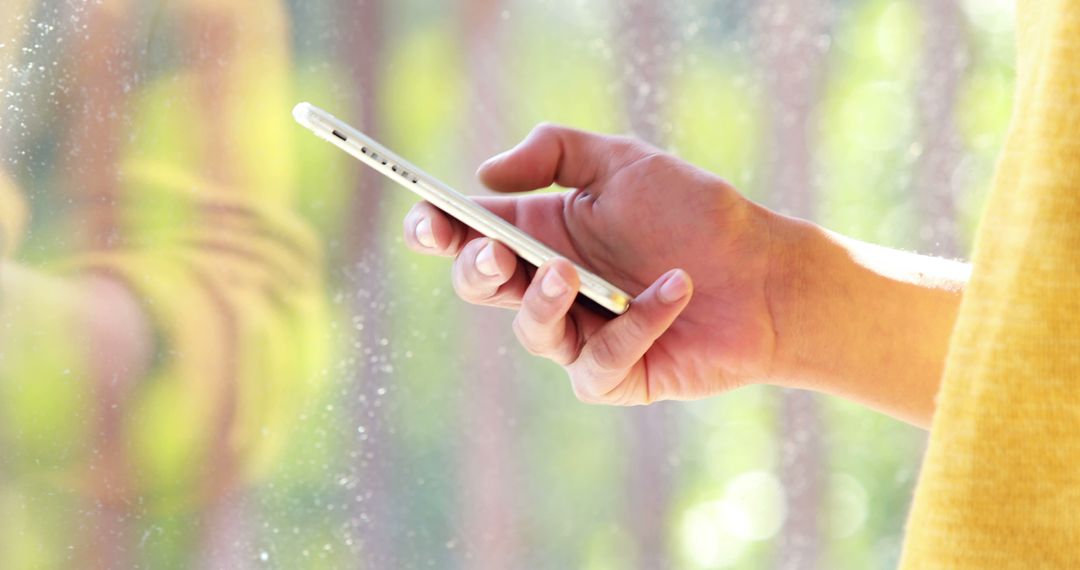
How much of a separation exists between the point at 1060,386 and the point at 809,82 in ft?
1.91

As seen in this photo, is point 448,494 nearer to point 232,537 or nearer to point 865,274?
point 232,537

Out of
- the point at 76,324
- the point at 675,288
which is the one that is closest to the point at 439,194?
the point at 675,288

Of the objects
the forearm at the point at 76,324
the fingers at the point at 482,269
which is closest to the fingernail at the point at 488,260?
the fingers at the point at 482,269

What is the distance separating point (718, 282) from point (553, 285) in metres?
0.16

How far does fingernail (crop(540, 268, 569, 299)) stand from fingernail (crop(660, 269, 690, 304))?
6 cm

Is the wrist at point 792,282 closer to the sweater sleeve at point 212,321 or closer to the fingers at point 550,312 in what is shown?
the fingers at point 550,312

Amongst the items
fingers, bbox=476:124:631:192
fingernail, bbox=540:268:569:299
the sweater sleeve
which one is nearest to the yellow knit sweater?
fingernail, bbox=540:268:569:299

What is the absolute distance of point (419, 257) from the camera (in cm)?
76

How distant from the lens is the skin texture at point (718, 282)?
26.3 inches

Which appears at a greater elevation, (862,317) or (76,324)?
(76,324)

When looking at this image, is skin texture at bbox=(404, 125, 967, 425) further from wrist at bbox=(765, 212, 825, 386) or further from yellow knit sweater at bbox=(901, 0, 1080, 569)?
yellow knit sweater at bbox=(901, 0, 1080, 569)

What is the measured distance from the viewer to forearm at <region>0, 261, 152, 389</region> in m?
0.64

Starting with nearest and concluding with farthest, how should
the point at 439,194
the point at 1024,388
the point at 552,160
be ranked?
the point at 1024,388 → the point at 439,194 → the point at 552,160

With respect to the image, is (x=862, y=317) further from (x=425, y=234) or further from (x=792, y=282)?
(x=425, y=234)
